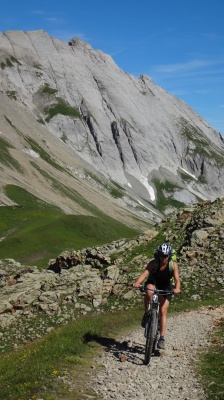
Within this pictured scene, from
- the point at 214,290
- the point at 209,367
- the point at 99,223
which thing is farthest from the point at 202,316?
the point at 99,223

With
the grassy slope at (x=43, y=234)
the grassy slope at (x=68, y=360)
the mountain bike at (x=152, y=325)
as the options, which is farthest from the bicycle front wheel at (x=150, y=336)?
the grassy slope at (x=43, y=234)

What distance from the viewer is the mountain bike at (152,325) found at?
1317 cm

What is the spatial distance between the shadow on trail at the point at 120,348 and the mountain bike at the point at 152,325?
54cm

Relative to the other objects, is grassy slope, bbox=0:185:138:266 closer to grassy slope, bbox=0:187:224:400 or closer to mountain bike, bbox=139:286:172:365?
grassy slope, bbox=0:187:224:400

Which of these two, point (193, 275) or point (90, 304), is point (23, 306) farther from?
point (193, 275)

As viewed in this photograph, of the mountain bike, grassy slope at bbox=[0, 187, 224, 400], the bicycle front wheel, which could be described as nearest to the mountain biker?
the mountain bike

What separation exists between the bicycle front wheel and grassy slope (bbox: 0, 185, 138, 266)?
1846 inches

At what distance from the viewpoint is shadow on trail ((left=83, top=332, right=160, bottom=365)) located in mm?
13984

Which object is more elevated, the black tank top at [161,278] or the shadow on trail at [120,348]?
the black tank top at [161,278]

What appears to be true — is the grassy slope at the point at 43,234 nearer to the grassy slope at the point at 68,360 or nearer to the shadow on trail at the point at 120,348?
the grassy slope at the point at 68,360

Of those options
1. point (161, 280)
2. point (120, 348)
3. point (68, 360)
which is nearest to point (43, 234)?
point (120, 348)

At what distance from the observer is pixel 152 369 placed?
12812 mm

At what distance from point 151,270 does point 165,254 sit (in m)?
0.95

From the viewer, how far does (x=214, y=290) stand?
25.7 m
